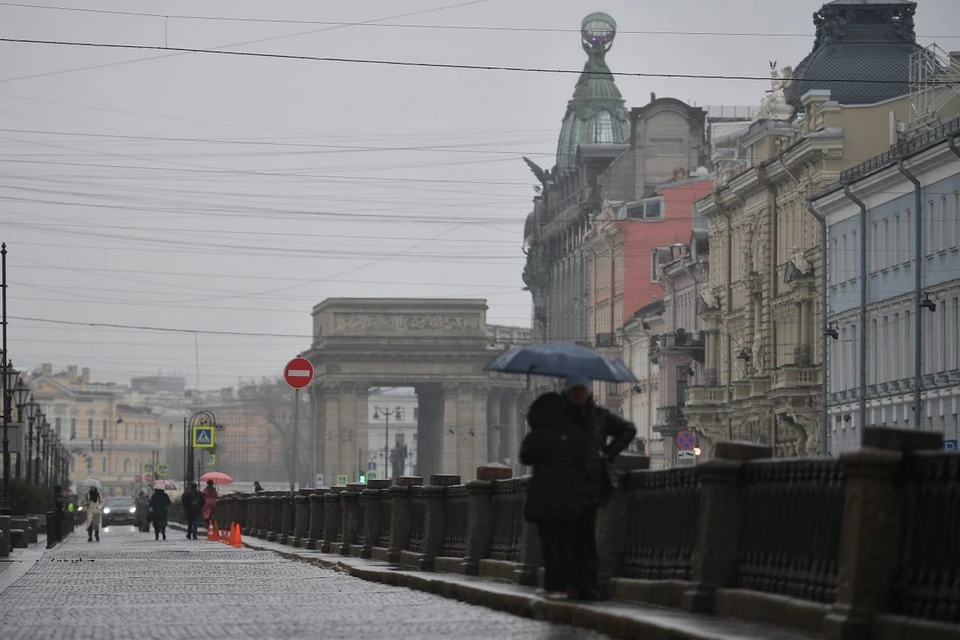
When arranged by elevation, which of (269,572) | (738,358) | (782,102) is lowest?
(269,572)

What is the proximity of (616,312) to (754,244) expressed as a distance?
34545mm

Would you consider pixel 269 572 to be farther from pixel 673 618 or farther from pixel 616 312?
pixel 616 312

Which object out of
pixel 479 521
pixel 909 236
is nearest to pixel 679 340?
pixel 909 236

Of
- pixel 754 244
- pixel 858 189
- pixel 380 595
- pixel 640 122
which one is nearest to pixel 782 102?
pixel 754 244

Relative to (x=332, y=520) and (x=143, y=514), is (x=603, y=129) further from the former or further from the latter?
(x=332, y=520)

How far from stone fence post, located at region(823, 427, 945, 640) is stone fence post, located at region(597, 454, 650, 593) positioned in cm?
520

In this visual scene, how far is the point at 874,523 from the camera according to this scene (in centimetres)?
1166

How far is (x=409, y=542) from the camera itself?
27.5 metres

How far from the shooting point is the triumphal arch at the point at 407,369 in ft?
496

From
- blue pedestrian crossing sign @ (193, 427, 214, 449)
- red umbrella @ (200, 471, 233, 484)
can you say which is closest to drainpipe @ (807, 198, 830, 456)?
blue pedestrian crossing sign @ (193, 427, 214, 449)

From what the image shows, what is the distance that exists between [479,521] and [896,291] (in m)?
43.4

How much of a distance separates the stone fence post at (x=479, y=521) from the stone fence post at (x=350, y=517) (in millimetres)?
10945

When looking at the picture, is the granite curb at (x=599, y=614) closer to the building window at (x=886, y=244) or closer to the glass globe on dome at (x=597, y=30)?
the building window at (x=886, y=244)

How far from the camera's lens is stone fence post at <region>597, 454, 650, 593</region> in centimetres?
1694
